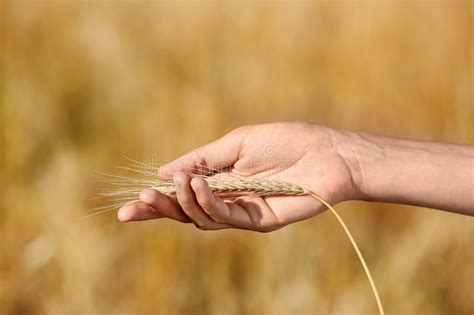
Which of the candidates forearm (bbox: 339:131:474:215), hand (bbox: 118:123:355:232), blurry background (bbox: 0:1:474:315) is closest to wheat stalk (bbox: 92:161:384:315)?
hand (bbox: 118:123:355:232)

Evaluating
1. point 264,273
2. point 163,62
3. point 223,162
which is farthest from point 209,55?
point 223,162

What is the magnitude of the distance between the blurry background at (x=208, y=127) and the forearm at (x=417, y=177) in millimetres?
821

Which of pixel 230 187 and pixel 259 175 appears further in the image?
pixel 259 175

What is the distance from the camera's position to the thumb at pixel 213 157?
1720 mm

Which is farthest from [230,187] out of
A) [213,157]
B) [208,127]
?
[208,127]

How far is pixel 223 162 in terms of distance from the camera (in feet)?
5.81

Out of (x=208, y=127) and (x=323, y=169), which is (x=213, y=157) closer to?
(x=323, y=169)

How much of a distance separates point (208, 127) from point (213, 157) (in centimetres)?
79

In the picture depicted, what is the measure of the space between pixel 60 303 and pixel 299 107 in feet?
3.44

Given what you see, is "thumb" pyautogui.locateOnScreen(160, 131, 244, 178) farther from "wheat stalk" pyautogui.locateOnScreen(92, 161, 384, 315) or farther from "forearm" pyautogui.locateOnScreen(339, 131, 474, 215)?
"forearm" pyautogui.locateOnScreen(339, 131, 474, 215)

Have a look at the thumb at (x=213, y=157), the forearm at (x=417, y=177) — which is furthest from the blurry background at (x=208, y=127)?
the forearm at (x=417, y=177)

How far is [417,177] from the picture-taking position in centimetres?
171

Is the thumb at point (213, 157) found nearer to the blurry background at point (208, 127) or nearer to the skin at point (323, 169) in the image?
the skin at point (323, 169)

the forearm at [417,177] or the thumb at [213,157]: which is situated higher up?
the thumb at [213,157]
